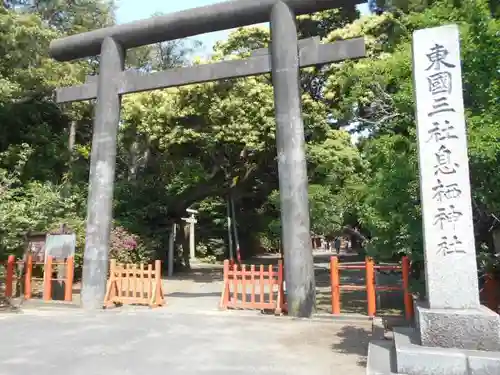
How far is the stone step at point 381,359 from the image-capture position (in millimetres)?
4567

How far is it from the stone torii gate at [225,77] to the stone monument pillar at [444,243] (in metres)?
3.49

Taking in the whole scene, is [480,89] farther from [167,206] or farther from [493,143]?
[167,206]

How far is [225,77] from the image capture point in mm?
9672

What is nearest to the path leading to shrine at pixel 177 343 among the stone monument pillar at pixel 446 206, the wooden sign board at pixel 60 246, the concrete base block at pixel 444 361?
the concrete base block at pixel 444 361

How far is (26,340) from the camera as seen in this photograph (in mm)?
6676

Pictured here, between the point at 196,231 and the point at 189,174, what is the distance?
429 inches

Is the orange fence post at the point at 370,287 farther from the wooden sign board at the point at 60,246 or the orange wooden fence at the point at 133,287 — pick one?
the wooden sign board at the point at 60,246

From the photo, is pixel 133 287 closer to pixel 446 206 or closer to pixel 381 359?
pixel 381 359

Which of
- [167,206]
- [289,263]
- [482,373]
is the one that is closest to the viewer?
[482,373]

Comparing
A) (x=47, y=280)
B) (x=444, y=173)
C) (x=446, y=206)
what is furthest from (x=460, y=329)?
(x=47, y=280)

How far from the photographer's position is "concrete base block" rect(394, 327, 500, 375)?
4227 millimetres

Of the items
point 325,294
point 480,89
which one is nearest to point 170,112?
point 325,294

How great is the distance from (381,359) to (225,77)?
675 cm

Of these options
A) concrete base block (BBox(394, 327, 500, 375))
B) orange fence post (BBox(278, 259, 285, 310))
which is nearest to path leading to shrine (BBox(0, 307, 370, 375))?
orange fence post (BBox(278, 259, 285, 310))
